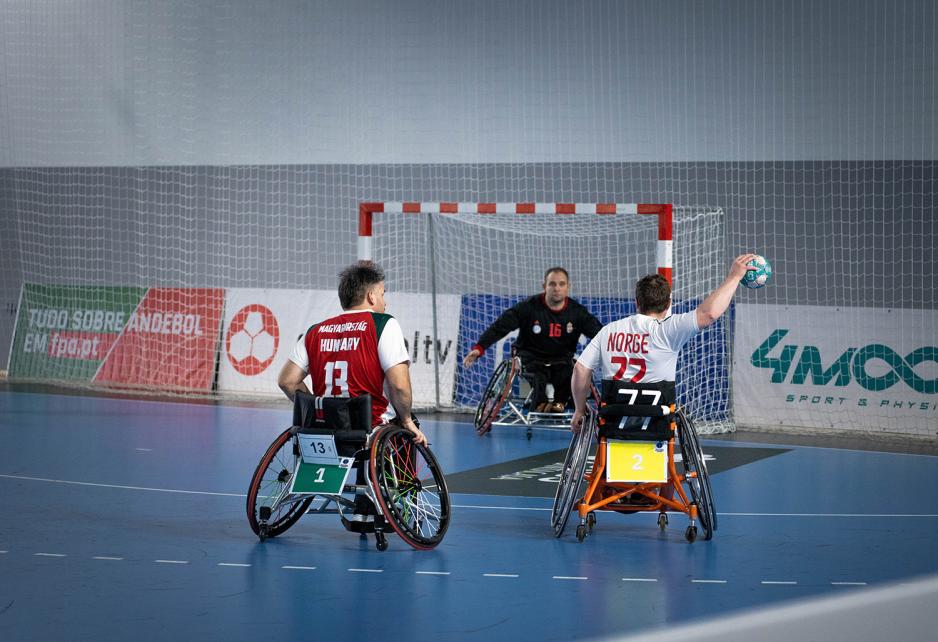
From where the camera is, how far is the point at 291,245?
618 inches

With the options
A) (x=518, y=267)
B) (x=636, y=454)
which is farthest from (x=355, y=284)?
(x=518, y=267)

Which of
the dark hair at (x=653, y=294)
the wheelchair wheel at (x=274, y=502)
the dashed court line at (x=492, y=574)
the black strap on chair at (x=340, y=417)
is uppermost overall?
the dark hair at (x=653, y=294)

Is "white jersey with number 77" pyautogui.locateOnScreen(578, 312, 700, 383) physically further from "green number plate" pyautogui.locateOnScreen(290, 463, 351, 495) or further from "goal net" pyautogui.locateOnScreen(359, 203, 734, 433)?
"goal net" pyautogui.locateOnScreen(359, 203, 734, 433)

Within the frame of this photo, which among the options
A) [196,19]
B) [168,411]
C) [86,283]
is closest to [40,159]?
[86,283]

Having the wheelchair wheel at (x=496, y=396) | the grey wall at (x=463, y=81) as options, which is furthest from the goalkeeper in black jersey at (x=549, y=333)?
the grey wall at (x=463, y=81)

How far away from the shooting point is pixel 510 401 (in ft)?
35.6

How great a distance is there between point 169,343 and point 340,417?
32.1 feet

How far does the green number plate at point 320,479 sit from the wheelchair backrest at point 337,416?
0.57 feet

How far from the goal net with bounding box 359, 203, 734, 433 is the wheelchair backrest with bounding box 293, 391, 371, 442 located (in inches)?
221

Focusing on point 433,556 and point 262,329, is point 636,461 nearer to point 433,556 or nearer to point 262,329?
point 433,556

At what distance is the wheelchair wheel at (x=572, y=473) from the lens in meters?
5.97

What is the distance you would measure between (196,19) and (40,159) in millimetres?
3504

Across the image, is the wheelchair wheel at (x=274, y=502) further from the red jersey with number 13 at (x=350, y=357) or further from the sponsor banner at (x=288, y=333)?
the sponsor banner at (x=288, y=333)

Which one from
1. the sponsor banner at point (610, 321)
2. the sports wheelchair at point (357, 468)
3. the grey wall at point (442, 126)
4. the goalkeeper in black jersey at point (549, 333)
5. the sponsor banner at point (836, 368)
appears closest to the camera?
the sports wheelchair at point (357, 468)
